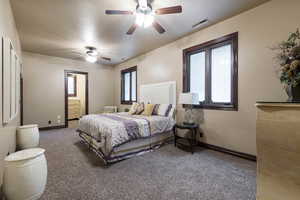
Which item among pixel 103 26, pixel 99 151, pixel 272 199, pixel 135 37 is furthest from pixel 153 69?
pixel 272 199

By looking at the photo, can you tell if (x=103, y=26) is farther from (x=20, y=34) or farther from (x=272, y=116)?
(x=272, y=116)

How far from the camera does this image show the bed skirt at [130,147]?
258cm

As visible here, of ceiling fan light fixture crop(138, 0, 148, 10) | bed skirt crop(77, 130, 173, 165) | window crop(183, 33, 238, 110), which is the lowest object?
bed skirt crop(77, 130, 173, 165)

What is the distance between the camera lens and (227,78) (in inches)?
117

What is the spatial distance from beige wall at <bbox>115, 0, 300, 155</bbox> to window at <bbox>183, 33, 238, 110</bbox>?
4.7 inches

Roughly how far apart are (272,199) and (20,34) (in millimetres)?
5448

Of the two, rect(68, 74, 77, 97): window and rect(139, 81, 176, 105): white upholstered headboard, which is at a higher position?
rect(68, 74, 77, 97): window

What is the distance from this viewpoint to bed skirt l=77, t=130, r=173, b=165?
8.46ft

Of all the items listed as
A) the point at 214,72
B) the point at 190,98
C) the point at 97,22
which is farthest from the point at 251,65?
the point at 97,22

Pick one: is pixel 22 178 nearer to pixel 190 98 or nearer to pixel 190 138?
pixel 190 98

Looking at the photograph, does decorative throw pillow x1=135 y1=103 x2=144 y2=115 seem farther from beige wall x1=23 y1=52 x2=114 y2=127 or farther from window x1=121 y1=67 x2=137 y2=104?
beige wall x1=23 y1=52 x2=114 y2=127

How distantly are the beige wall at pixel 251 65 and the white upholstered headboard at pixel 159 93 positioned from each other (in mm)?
1074

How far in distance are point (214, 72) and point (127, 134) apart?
7.56 feet

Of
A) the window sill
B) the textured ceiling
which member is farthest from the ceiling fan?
the window sill
